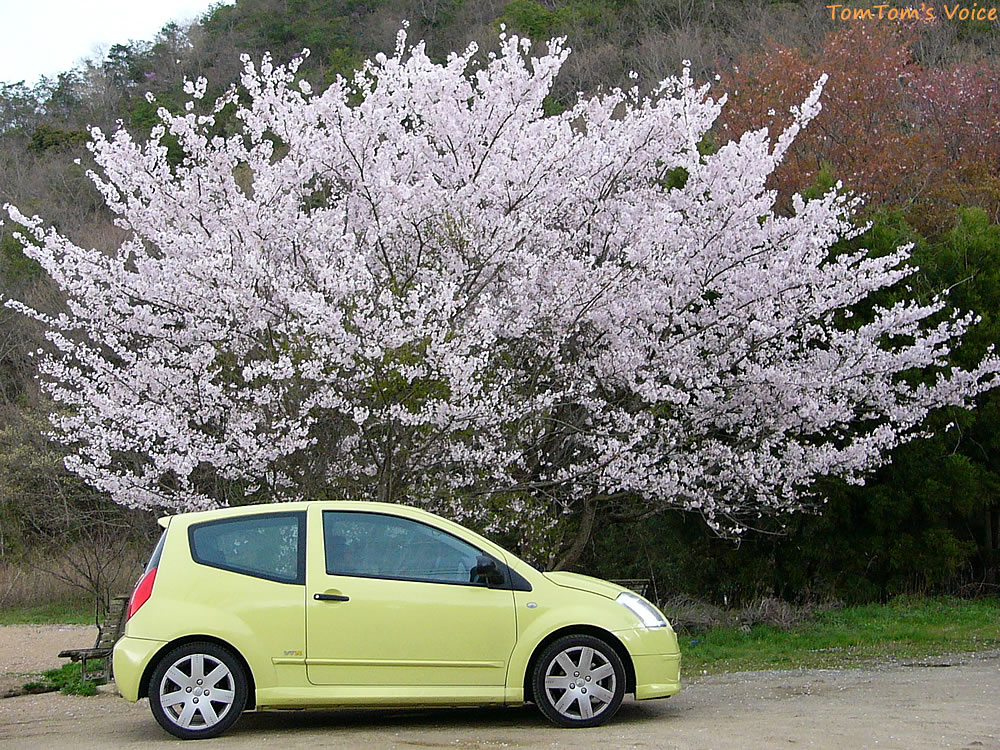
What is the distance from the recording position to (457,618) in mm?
6812

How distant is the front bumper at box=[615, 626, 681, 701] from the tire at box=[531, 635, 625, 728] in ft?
0.37

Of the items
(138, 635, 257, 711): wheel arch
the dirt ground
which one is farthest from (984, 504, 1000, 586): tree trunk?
(138, 635, 257, 711): wheel arch

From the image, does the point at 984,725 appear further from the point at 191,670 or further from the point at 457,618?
the point at 191,670

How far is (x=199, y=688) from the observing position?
21.9 feet

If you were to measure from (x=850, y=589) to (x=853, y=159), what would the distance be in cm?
1283

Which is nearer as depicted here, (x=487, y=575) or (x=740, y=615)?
(x=487, y=575)

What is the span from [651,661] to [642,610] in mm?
343

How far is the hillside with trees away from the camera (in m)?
13.5

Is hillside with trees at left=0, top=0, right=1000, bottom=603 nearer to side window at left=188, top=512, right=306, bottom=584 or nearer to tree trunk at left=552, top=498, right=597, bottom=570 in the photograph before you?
tree trunk at left=552, top=498, right=597, bottom=570

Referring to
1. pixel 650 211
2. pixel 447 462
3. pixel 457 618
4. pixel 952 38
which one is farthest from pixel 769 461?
pixel 952 38

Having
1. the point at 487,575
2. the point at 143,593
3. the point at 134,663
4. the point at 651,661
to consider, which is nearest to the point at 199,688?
the point at 134,663

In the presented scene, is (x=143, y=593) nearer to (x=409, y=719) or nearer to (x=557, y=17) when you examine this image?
(x=409, y=719)

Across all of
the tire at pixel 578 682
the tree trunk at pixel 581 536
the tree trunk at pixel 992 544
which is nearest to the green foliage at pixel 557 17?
the tree trunk at pixel 992 544

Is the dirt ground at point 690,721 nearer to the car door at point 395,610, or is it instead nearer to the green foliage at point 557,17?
the car door at point 395,610
